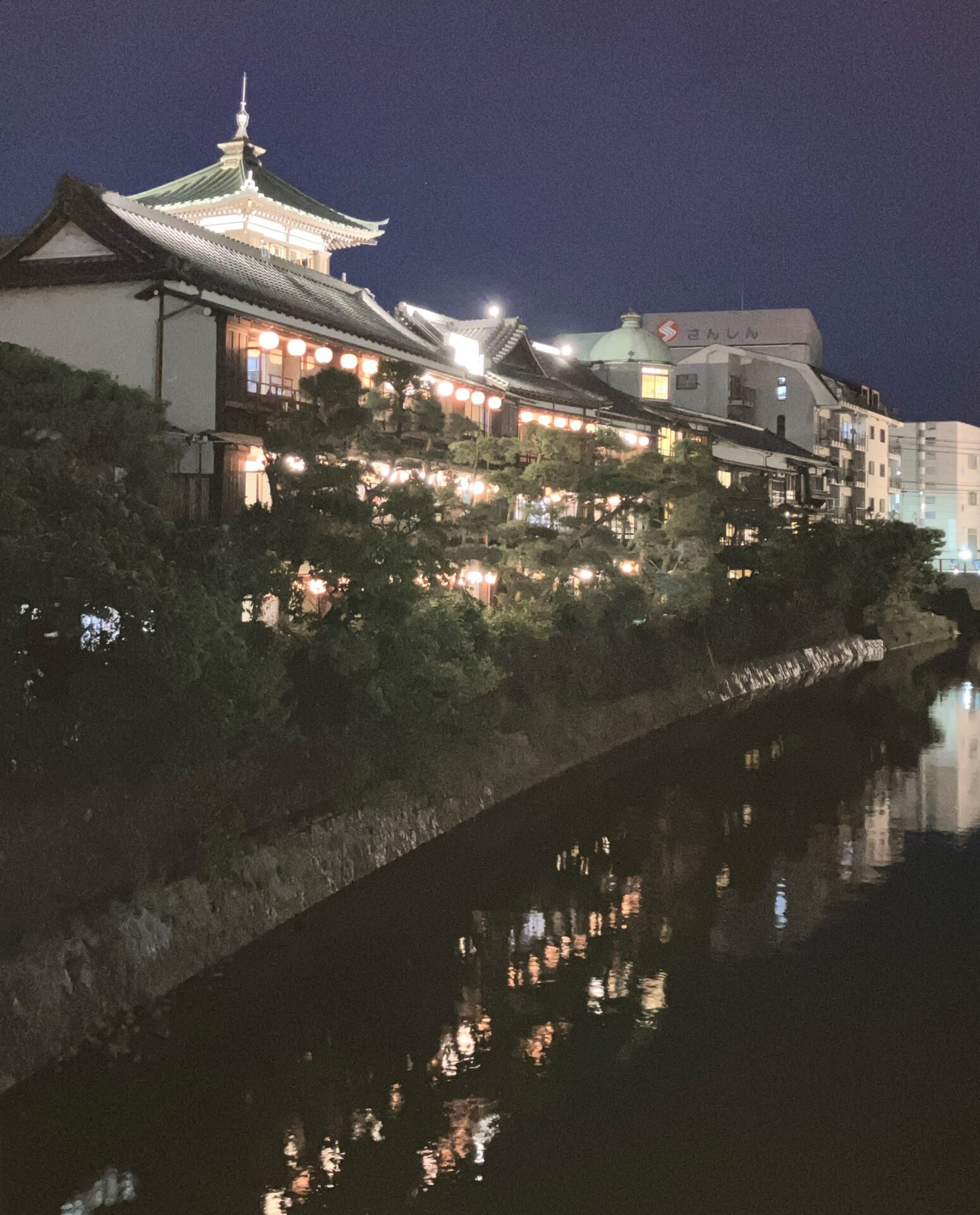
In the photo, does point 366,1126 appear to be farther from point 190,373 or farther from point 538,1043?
point 190,373

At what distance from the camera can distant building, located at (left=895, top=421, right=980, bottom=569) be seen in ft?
273

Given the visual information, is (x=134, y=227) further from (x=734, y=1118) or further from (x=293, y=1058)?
(x=734, y=1118)

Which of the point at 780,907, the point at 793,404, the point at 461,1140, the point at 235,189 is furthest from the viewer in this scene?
the point at 793,404

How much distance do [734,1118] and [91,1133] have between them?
216 inches

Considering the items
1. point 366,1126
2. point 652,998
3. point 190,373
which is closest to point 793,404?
point 190,373

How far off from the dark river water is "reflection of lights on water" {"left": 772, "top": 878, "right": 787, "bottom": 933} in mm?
47

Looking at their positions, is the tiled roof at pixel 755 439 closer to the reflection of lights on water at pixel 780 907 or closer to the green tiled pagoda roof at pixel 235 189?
the green tiled pagoda roof at pixel 235 189

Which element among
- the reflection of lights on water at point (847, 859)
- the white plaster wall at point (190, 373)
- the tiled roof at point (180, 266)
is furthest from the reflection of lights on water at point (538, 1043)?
the tiled roof at point (180, 266)

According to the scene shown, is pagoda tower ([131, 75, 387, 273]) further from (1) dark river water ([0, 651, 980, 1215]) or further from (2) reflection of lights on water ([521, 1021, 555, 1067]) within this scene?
(2) reflection of lights on water ([521, 1021, 555, 1067])

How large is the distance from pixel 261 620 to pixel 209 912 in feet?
20.4

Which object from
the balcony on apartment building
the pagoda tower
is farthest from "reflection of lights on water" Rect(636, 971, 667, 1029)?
the balcony on apartment building

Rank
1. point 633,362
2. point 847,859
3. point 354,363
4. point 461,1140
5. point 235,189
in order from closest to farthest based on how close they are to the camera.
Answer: point 461,1140 < point 847,859 < point 354,363 < point 235,189 < point 633,362

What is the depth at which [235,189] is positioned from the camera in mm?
32688

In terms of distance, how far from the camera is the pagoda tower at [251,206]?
33.1 metres
